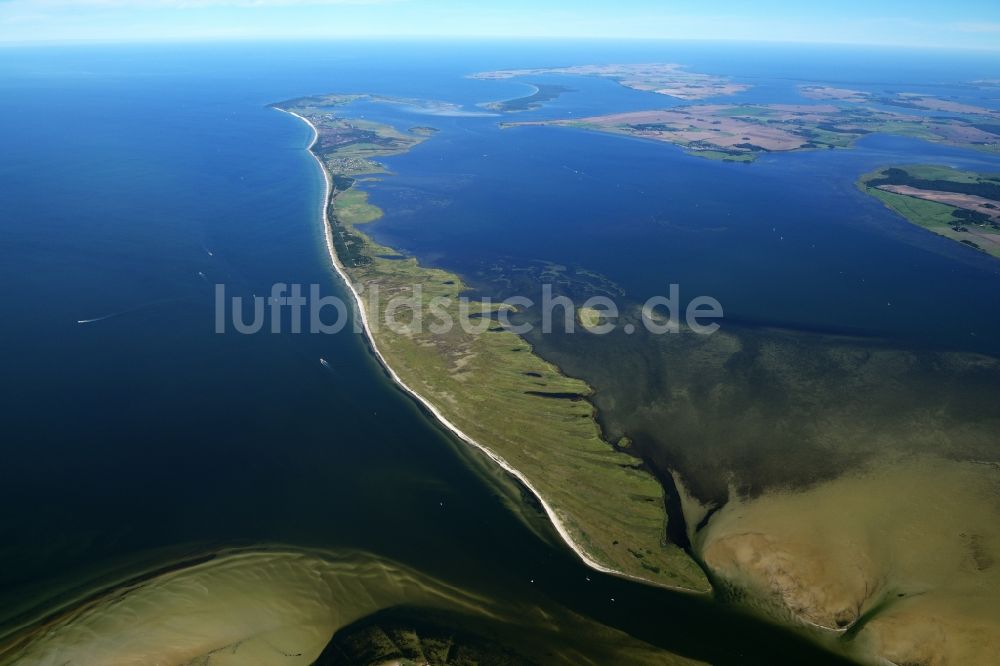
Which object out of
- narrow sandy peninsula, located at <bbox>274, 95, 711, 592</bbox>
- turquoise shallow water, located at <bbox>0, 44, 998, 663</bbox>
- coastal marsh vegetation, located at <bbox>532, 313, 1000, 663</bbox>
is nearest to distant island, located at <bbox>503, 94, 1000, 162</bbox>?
turquoise shallow water, located at <bbox>0, 44, 998, 663</bbox>

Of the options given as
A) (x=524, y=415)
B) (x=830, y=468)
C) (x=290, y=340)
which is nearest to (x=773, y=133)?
(x=830, y=468)

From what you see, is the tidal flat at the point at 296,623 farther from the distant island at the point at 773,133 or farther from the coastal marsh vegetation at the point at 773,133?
the coastal marsh vegetation at the point at 773,133

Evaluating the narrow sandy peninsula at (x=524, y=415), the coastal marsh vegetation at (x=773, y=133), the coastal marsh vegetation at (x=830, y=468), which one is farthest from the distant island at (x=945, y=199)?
the narrow sandy peninsula at (x=524, y=415)

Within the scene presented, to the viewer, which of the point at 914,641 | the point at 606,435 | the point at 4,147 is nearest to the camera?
the point at 914,641

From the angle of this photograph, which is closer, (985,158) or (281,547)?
(281,547)

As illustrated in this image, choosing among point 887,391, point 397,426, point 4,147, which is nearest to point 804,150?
point 887,391

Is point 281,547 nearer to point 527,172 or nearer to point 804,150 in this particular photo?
point 527,172

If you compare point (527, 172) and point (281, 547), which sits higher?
point (527, 172)

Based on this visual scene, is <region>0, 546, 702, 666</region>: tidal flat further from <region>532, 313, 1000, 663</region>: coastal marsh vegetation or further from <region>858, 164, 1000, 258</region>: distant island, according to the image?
<region>858, 164, 1000, 258</region>: distant island
